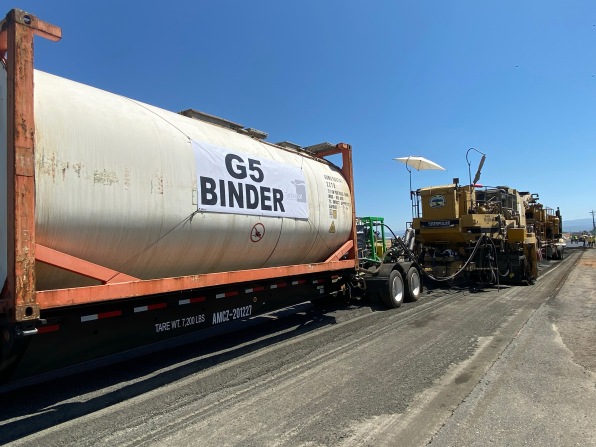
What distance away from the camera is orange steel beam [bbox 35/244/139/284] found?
3.87m

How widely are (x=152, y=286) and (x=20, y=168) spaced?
181 centimetres

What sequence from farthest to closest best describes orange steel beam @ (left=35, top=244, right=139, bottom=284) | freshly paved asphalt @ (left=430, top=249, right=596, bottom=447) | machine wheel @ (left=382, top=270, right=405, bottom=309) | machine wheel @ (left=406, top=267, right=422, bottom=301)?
machine wheel @ (left=406, top=267, right=422, bottom=301)
machine wheel @ (left=382, top=270, right=405, bottom=309)
orange steel beam @ (left=35, top=244, right=139, bottom=284)
freshly paved asphalt @ (left=430, top=249, right=596, bottom=447)

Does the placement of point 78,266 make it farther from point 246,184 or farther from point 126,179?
point 246,184

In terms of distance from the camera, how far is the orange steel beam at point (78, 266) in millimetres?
3873

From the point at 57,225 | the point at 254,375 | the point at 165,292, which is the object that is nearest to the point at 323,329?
the point at 254,375

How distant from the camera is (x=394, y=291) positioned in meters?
9.82

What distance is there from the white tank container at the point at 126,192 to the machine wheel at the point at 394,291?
12.9 feet

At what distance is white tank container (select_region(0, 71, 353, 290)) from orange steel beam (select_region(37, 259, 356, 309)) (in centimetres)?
28

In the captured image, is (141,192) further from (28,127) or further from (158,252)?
(28,127)

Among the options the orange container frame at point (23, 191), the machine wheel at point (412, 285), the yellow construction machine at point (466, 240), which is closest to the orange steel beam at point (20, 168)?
the orange container frame at point (23, 191)

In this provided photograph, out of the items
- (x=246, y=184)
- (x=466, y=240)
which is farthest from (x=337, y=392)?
(x=466, y=240)

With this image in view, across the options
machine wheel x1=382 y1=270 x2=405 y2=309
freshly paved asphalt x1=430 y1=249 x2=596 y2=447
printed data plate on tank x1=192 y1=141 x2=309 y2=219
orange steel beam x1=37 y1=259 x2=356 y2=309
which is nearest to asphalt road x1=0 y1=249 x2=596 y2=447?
freshly paved asphalt x1=430 y1=249 x2=596 y2=447

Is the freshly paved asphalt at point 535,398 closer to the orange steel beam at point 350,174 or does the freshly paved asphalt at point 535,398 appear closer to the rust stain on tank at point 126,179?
the orange steel beam at point 350,174

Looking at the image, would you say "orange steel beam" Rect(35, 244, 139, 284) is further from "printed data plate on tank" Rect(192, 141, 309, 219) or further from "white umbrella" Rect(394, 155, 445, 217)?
"white umbrella" Rect(394, 155, 445, 217)
